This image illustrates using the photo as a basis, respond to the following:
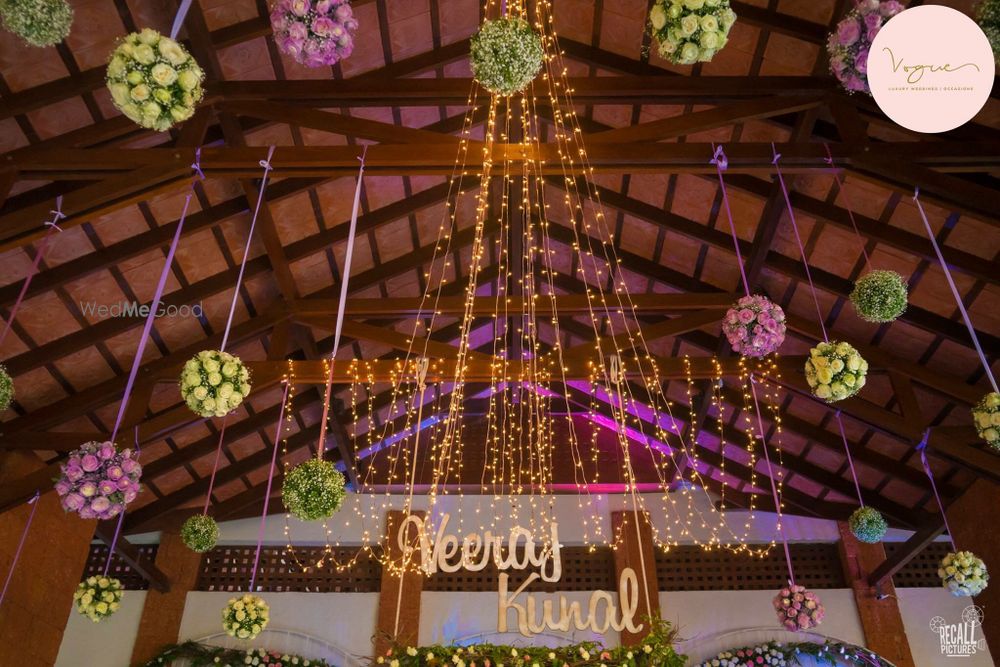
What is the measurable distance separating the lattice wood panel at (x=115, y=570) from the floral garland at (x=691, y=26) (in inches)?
394

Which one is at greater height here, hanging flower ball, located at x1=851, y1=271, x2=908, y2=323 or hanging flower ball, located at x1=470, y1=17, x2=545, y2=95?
hanging flower ball, located at x1=470, y1=17, x2=545, y2=95

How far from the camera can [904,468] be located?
31.2 ft

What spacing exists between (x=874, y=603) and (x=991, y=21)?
9.17m

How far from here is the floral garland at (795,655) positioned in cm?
959

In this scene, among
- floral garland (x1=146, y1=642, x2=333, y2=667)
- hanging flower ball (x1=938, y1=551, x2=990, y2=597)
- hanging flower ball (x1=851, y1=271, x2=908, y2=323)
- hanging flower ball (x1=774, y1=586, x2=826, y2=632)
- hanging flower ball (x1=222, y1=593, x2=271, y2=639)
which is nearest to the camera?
hanging flower ball (x1=851, y1=271, x2=908, y2=323)

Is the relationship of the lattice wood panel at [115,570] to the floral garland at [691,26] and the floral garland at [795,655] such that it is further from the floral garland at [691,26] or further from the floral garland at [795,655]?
the floral garland at [691,26]

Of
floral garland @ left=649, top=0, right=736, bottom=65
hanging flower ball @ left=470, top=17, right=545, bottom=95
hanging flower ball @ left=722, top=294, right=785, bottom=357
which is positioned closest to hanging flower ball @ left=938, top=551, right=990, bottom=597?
hanging flower ball @ left=722, top=294, right=785, bottom=357

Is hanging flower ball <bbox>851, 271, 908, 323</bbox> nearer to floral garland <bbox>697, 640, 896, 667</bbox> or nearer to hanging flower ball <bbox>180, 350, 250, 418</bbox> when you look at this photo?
hanging flower ball <bbox>180, 350, 250, 418</bbox>

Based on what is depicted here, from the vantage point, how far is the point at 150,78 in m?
3.46

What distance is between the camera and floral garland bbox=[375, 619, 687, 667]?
187 inches

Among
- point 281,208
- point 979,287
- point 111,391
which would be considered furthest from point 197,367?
point 979,287

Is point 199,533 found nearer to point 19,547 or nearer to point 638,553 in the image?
point 19,547

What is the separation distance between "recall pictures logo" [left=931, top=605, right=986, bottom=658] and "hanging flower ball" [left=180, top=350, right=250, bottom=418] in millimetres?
9588

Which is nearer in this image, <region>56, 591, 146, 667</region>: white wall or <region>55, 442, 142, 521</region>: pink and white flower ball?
<region>55, 442, 142, 521</region>: pink and white flower ball
